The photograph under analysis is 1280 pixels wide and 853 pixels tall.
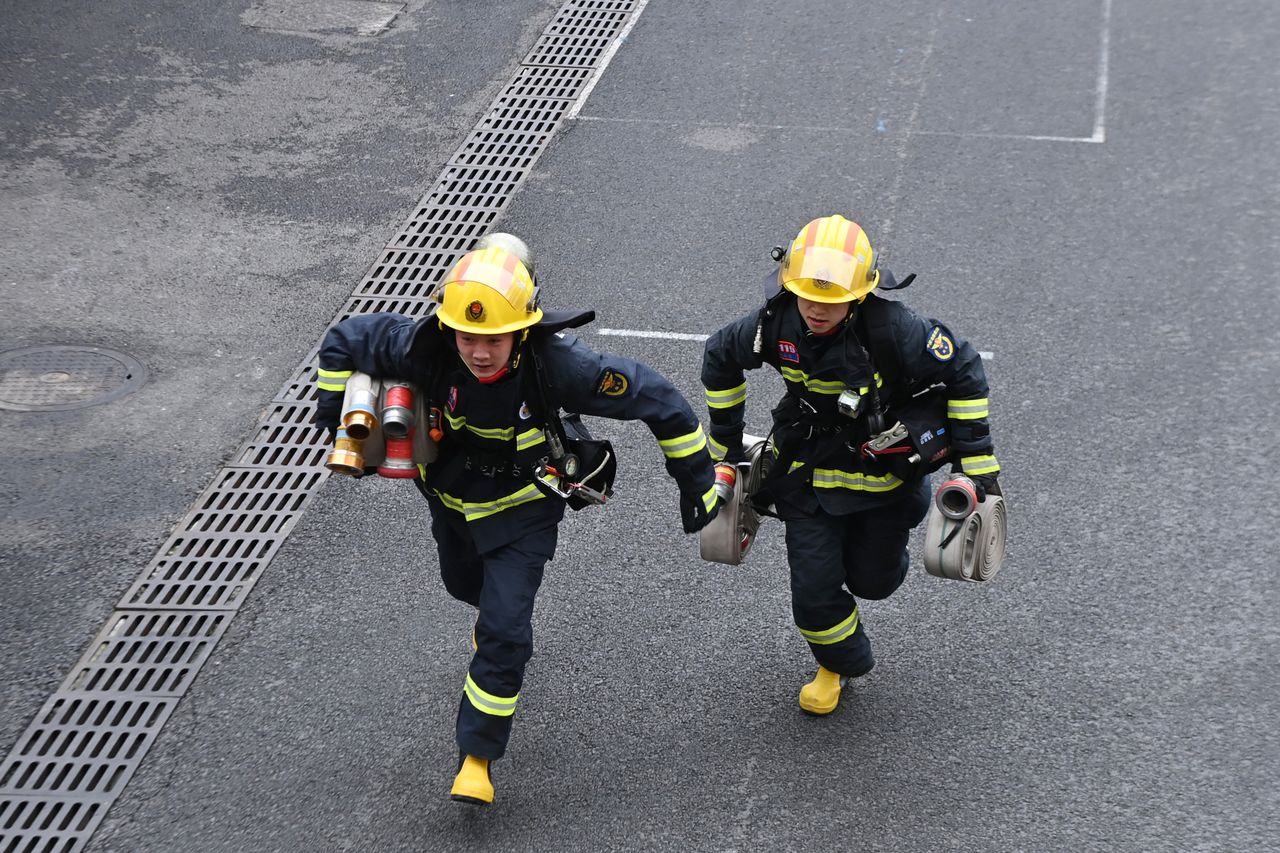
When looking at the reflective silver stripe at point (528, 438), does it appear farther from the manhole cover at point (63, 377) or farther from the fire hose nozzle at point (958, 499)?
the manhole cover at point (63, 377)

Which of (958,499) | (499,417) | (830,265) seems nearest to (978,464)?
(958,499)

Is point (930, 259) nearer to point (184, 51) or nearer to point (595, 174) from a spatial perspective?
point (595, 174)

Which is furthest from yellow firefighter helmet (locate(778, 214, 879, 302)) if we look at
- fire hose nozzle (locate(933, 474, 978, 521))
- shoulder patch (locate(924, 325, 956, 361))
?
fire hose nozzle (locate(933, 474, 978, 521))

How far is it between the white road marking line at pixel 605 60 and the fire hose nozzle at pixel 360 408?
649cm

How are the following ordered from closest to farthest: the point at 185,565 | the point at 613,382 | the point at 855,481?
the point at 613,382
the point at 855,481
the point at 185,565

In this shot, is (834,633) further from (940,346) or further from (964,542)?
(940,346)

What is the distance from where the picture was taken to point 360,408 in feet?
14.7

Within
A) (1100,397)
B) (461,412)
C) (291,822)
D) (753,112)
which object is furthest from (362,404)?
(753,112)

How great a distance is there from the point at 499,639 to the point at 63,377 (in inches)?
160

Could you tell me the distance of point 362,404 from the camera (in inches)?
177

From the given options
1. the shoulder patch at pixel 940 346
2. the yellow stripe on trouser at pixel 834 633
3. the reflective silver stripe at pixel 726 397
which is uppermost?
the shoulder patch at pixel 940 346

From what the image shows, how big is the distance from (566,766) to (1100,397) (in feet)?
12.1

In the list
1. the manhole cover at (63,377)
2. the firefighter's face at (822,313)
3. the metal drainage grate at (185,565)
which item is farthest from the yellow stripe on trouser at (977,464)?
the manhole cover at (63,377)

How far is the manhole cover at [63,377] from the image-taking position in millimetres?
7379
